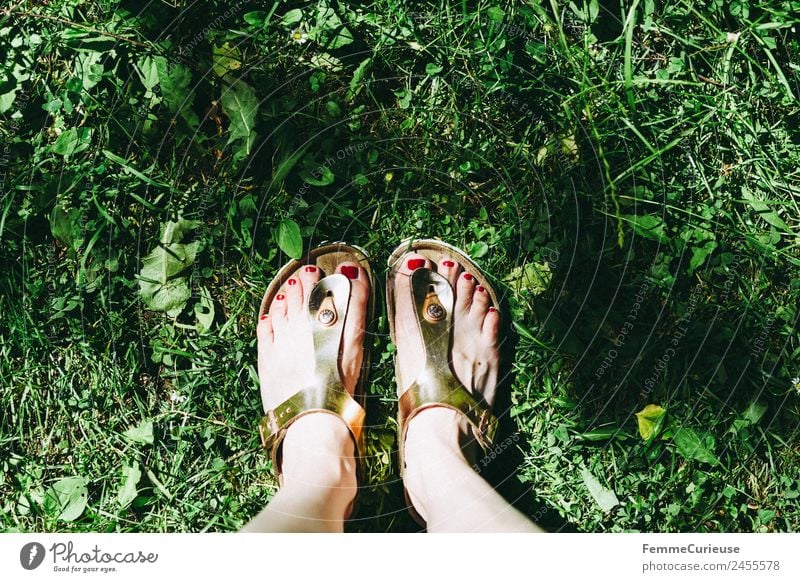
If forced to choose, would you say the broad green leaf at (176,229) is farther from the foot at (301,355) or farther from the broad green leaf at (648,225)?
the broad green leaf at (648,225)

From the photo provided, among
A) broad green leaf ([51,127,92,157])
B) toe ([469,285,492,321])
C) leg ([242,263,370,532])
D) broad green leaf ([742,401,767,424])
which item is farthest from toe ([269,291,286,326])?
broad green leaf ([742,401,767,424])

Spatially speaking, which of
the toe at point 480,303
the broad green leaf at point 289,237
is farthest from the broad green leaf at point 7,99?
the toe at point 480,303

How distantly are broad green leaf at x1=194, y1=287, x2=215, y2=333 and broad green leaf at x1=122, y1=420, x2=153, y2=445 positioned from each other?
257 millimetres

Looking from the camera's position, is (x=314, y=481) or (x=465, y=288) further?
(x=465, y=288)

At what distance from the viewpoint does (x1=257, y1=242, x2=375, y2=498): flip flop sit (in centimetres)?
159

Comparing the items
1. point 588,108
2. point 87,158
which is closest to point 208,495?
point 87,158

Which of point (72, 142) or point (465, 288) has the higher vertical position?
point (72, 142)

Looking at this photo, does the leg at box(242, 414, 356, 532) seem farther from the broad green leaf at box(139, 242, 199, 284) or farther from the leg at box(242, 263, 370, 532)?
the broad green leaf at box(139, 242, 199, 284)

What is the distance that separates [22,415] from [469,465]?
1.06 m

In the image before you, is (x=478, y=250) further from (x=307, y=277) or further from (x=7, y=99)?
(x=7, y=99)

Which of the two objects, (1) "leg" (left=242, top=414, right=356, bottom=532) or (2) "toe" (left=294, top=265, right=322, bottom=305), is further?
(2) "toe" (left=294, top=265, right=322, bottom=305)

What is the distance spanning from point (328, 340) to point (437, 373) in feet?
0.92

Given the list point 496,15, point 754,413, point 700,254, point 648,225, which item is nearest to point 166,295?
point 496,15

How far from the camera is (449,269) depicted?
5.37 feet
